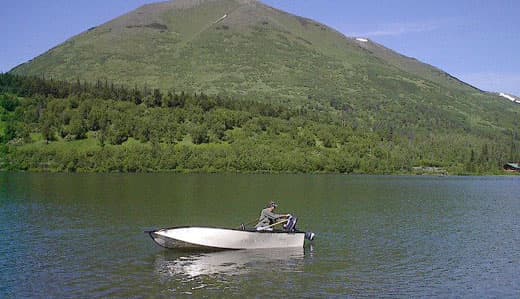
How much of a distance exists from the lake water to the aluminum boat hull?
820 millimetres

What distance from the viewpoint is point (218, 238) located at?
133ft

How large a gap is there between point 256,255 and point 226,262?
3.22 meters

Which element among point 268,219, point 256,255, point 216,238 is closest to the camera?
point 256,255

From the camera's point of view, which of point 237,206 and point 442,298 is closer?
point 442,298

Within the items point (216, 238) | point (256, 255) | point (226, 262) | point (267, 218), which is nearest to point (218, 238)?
point (216, 238)

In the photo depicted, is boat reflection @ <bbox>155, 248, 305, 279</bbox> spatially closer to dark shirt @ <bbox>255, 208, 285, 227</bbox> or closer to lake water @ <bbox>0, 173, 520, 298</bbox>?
lake water @ <bbox>0, 173, 520, 298</bbox>

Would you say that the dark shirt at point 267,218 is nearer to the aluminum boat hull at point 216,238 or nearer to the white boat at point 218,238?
the white boat at point 218,238

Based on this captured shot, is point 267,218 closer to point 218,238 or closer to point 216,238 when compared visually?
point 218,238

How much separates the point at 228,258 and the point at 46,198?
2051 inches

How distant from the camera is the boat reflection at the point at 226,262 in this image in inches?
1358

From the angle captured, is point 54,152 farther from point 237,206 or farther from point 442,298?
point 442,298

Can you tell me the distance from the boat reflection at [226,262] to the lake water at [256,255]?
70mm

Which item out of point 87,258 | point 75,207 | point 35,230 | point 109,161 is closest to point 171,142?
point 109,161

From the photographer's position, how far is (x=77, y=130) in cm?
19412
